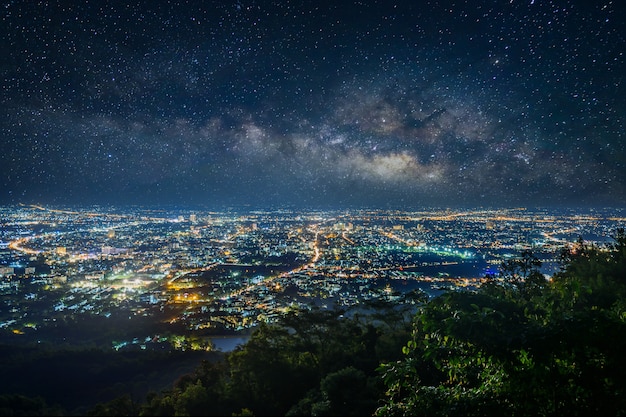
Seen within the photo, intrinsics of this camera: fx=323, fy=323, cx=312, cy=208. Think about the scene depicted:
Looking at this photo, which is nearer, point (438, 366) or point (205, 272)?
point (438, 366)

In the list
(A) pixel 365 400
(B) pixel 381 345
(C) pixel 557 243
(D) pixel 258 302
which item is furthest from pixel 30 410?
(C) pixel 557 243

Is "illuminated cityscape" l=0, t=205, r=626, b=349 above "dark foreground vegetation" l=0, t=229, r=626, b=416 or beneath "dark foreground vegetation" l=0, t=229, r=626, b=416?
beneath

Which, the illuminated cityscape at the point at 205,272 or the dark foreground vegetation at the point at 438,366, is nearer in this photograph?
the dark foreground vegetation at the point at 438,366

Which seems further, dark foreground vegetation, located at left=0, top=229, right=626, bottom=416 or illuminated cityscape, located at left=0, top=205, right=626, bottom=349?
illuminated cityscape, located at left=0, top=205, right=626, bottom=349

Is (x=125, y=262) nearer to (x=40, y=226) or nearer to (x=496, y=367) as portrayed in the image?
(x=40, y=226)

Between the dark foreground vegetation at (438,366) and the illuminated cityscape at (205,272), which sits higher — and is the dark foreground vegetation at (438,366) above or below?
above
